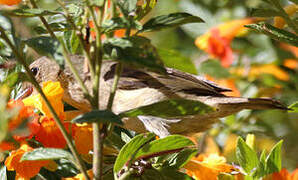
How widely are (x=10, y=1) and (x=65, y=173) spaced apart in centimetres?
85

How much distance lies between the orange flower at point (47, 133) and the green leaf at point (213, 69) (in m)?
2.43

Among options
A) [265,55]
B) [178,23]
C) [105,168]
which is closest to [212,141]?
[265,55]

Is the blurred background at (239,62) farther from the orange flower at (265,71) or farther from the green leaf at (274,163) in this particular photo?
the green leaf at (274,163)

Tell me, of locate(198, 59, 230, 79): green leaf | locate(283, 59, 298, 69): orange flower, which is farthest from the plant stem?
locate(283, 59, 298, 69): orange flower

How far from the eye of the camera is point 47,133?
177cm

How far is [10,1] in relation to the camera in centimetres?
161

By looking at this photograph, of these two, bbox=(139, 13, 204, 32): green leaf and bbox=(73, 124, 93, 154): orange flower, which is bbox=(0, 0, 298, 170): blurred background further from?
bbox=(139, 13, 204, 32): green leaf

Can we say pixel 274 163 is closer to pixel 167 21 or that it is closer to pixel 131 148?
pixel 131 148

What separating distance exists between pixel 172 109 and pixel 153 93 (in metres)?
1.67

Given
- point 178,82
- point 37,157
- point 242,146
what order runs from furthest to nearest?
point 178,82 → point 242,146 → point 37,157

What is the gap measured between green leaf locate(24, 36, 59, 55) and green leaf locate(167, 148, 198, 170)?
81 centimetres

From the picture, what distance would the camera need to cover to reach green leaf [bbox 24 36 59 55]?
138 centimetres

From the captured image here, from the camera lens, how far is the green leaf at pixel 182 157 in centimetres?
193

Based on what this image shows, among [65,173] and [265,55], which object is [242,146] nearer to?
[65,173]
